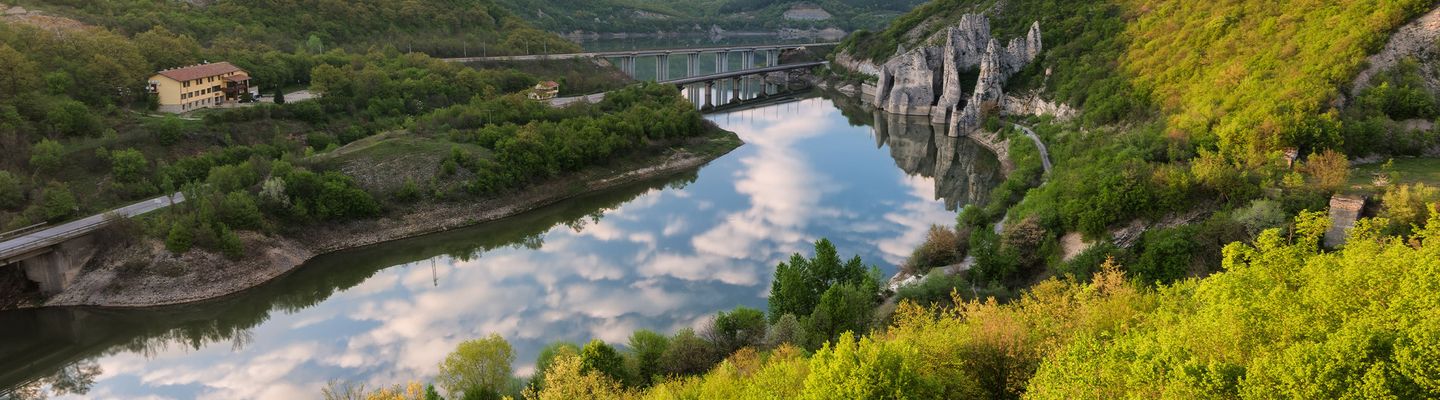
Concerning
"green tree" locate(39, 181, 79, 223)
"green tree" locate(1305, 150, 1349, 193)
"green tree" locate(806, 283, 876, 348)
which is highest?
"green tree" locate(1305, 150, 1349, 193)

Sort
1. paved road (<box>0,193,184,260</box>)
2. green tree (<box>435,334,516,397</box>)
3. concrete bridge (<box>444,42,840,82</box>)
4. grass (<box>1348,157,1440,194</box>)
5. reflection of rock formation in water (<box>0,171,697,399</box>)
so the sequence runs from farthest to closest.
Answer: concrete bridge (<box>444,42,840,82</box>)
paved road (<box>0,193,184,260</box>)
reflection of rock formation in water (<box>0,171,697,399</box>)
grass (<box>1348,157,1440,194</box>)
green tree (<box>435,334,516,397</box>)

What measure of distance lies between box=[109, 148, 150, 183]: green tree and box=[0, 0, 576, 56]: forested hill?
25268 millimetres

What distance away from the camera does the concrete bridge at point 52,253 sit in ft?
111

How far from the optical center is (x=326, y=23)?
83.8 metres

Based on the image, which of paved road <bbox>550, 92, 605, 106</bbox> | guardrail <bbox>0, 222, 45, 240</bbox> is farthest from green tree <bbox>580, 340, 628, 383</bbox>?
paved road <bbox>550, 92, 605, 106</bbox>

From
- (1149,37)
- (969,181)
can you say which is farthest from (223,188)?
(1149,37)

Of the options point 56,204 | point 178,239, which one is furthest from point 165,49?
point 178,239

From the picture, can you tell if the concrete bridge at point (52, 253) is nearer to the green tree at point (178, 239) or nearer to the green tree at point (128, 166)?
the green tree at point (178, 239)

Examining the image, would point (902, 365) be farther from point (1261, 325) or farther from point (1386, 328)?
point (1386, 328)

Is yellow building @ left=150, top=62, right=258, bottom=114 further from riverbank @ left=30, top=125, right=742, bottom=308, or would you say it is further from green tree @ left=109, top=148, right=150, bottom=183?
riverbank @ left=30, top=125, right=742, bottom=308

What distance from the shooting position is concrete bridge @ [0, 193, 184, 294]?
33.8 meters

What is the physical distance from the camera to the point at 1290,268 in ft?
51.6

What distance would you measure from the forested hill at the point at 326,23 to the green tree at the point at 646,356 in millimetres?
56472

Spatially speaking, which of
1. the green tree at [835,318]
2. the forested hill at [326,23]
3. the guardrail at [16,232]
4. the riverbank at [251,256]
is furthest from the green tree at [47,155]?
the green tree at [835,318]
